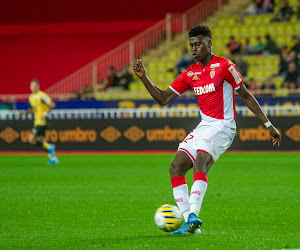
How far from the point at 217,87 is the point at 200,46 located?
46 centimetres

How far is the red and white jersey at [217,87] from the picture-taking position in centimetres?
720

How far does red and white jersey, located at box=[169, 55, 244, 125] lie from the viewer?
7.20 m

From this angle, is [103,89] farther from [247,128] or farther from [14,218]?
[14,218]

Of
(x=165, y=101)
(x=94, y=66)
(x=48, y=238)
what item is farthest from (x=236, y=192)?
(x=94, y=66)

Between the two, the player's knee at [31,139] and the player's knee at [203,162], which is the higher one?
the player's knee at [203,162]

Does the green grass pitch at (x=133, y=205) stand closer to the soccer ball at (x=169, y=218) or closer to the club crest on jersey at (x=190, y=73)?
the soccer ball at (x=169, y=218)

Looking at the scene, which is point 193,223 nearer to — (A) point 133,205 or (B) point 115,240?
(B) point 115,240

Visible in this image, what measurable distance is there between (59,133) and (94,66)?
7370 millimetres

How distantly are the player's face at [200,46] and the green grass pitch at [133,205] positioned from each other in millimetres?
1839

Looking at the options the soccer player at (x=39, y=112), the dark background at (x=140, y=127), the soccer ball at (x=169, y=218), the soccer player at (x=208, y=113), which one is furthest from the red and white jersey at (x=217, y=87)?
the dark background at (x=140, y=127)

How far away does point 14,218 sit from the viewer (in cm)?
851

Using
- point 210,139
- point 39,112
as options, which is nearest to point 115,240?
point 210,139

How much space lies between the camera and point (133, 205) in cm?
962

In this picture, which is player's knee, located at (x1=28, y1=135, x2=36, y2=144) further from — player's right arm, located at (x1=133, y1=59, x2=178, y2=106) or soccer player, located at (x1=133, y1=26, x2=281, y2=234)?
soccer player, located at (x1=133, y1=26, x2=281, y2=234)
